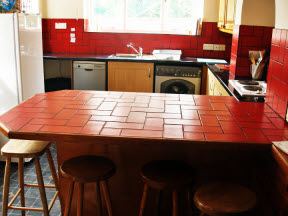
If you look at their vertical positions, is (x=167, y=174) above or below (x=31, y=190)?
above

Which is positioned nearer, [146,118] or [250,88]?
[146,118]

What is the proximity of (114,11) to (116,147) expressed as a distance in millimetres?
A: 3957

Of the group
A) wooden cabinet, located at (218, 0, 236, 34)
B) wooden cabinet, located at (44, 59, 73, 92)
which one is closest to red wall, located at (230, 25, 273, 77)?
wooden cabinet, located at (218, 0, 236, 34)

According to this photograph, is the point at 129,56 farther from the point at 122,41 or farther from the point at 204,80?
the point at 204,80

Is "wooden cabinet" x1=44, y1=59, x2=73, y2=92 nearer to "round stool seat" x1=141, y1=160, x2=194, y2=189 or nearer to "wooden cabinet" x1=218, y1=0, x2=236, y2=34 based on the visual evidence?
"wooden cabinet" x1=218, y1=0, x2=236, y2=34

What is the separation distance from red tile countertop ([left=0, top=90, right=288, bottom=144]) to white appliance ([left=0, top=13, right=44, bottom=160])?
109 centimetres

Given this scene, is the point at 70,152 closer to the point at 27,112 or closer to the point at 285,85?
the point at 27,112

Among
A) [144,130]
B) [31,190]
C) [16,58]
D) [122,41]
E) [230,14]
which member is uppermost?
[230,14]

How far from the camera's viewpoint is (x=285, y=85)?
7.02ft

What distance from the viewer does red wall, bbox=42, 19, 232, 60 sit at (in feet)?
17.7

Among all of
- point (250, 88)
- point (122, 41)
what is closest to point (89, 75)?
point (122, 41)

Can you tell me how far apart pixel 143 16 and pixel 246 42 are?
2.43 metres

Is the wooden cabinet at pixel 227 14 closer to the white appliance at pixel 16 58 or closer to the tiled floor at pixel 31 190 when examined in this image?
the white appliance at pixel 16 58

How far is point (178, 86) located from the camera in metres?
4.98
